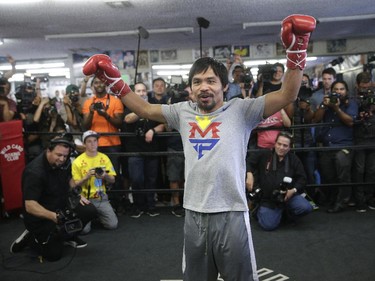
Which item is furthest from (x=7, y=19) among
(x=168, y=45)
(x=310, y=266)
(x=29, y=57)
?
(x=310, y=266)

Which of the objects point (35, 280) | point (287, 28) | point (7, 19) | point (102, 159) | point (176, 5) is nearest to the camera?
point (287, 28)

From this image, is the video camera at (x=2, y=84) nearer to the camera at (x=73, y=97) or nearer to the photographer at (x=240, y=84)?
the camera at (x=73, y=97)

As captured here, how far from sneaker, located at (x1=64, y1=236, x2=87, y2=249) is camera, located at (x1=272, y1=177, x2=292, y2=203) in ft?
5.66

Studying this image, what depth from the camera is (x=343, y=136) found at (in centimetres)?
367

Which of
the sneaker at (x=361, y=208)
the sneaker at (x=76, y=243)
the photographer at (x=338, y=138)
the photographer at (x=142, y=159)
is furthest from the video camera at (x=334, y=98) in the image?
the sneaker at (x=76, y=243)

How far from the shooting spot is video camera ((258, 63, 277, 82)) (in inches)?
141

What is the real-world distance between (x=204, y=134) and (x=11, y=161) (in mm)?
3066

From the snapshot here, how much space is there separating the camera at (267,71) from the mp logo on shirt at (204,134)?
224 centimetres

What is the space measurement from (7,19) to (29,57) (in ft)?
13.4

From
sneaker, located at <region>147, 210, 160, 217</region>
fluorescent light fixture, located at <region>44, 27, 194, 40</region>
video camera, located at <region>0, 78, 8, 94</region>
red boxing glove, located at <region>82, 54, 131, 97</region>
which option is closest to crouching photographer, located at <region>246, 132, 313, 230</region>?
sneaker, located at <region>147, 210, 160, 217</region>

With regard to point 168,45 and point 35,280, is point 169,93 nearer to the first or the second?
point 35,280

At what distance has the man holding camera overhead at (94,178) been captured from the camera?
342 cm

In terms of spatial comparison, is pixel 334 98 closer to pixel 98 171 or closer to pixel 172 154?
pixel 172 154

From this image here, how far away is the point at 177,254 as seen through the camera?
2820 millimetres
